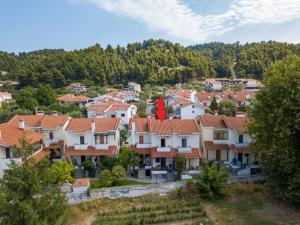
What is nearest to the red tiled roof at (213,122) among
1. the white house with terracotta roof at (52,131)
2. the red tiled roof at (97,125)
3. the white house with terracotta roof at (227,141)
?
the white house with terracotta roof at (227,141)

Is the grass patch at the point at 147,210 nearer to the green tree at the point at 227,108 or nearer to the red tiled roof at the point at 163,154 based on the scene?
the red tiled roof at the point at 163,154

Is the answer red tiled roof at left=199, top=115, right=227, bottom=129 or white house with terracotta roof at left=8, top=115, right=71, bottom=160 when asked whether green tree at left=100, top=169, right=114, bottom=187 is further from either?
red tiled roof at left=199, top=115, right=227, bottom=129

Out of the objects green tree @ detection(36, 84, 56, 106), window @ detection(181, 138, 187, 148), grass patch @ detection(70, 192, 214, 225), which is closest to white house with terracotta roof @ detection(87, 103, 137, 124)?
green tree @ detection(36, 84, 56, 106)

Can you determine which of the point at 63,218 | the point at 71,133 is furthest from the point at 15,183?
the point at 71,133

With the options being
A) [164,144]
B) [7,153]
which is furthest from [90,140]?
[7,153]

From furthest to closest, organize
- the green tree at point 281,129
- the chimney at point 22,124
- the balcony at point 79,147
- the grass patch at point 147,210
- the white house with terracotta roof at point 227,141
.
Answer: the chimney at point 22,124, the white house with terracotta roof at point 227,141, the balcony at point 79,147, the grass patch at point 147,210, the green tree at point 281,129

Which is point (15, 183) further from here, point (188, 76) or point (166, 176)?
point (188, 76)
